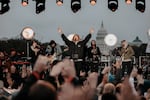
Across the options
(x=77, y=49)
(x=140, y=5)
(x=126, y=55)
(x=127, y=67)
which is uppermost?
(x=140, y=5)

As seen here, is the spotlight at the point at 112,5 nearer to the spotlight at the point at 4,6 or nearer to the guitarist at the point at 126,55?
the spotlight at the point at 4,6

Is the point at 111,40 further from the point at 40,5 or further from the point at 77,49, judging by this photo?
the point at 40,5

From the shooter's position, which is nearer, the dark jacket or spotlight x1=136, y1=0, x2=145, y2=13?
the dark jacket

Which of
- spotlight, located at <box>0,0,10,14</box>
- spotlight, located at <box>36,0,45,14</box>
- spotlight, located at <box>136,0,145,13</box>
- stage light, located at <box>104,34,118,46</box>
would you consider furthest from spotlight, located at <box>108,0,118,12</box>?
spotlight, located at <box>0,0,10,14</box>

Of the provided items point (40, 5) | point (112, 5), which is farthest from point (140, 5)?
point (40, 5)

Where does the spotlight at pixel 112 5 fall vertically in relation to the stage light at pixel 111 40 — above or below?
above

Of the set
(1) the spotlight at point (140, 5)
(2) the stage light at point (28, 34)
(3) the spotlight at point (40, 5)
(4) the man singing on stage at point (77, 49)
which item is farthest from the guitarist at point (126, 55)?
(3) the spotlight at point (40, 5)

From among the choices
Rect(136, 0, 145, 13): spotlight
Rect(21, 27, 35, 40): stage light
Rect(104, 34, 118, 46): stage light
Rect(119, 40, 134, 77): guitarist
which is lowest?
Rect(119, 40, 134, 77): guitarist

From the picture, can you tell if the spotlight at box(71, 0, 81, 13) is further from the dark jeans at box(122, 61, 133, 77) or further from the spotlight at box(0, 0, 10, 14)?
the dark jeans at box(122, 61, 133, 77)

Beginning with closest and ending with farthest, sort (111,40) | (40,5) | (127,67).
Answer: (127,67), (111,40), (40,5)

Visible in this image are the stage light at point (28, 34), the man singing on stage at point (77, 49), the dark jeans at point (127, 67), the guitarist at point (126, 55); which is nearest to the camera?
the dark jeans at point (127, 67)

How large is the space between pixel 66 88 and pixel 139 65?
1686 centimetres

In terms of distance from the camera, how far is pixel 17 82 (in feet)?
43.4

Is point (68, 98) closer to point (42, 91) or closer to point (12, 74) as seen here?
point (42, 91)
